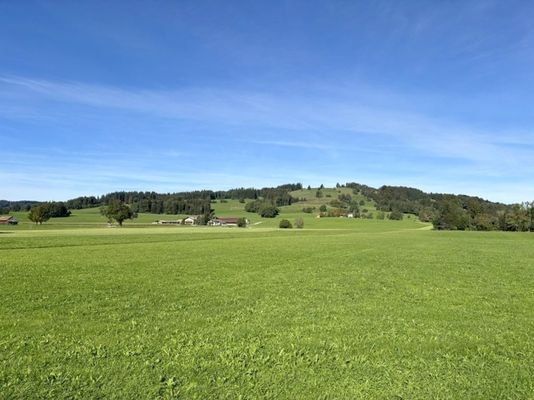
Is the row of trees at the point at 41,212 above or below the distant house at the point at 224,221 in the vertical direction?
above

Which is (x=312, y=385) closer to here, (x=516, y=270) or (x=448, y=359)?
(x=448, y=359)

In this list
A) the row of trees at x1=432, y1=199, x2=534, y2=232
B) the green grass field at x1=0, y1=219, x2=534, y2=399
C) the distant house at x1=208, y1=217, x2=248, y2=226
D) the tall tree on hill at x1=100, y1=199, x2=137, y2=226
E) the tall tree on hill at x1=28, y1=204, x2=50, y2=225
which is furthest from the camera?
the distant house at x1=208, y1=217, x2=248, y2=226

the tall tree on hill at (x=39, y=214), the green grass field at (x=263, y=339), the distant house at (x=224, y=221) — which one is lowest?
the green grass field at (x=263, y=339)

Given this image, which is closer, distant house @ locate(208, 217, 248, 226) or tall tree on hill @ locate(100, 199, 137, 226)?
tall tree on hill @ locate(100, 199, 137, 226)

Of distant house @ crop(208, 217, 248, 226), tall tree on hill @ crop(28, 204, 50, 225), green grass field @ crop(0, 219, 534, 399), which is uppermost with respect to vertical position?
tall tree on hill @ crop(28, 204, 50, 225)

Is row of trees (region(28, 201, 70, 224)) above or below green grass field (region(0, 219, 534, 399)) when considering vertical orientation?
above

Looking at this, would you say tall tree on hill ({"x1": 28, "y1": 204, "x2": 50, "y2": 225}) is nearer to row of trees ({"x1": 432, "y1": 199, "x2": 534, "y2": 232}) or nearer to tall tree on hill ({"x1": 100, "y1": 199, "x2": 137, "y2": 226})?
tall tree on hill ({"x1": 100, "y1": 199, "x2": 137, "y2": 226})

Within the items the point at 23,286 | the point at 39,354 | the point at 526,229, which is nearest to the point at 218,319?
the point at 39,354

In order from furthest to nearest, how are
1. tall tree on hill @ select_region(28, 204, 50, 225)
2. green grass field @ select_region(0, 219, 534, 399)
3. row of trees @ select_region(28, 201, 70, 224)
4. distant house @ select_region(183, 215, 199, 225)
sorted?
distant house @ select_region(183, 215, 199, 225)
row of trees @ select_region(28, 201, 70, 224)
tall tree on hill @ select_region(28, 204, 50, 225)
green grass field @ select_region(0, 219, 534, 399)

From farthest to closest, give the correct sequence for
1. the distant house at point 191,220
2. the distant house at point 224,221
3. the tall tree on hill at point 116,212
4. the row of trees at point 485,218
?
the distant house at point 191,220 → the distant house at point 224,221 → the tall tree on hill at point 116,212 → the row of trees at point 485,218

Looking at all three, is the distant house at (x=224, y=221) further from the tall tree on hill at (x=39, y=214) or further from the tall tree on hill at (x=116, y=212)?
the tall tree on hill at (x=39, y=214)

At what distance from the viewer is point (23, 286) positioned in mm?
17828

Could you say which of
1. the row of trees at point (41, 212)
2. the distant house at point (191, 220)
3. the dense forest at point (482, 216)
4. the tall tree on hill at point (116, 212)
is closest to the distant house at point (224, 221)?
the distant house at point (191, 220)

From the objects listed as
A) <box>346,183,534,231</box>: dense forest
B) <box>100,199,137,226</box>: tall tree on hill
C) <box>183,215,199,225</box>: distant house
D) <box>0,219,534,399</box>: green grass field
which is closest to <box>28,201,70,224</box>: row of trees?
<box>100,199,137,226</box>: tall tree on hill
